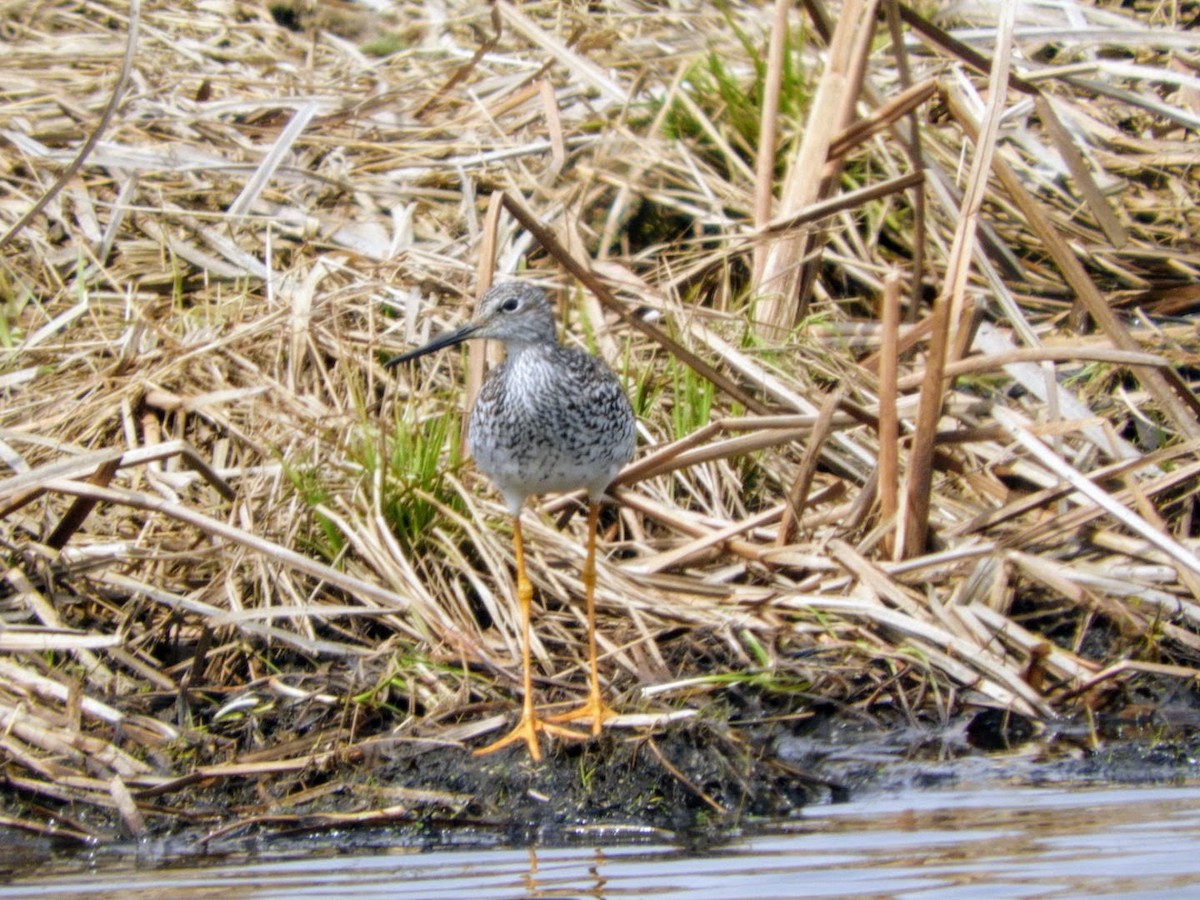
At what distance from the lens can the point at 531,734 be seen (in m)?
4.99

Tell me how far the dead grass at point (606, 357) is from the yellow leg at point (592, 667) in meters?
0.11

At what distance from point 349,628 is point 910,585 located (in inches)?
77.7

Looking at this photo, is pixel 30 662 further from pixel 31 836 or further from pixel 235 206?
pixel 235 206

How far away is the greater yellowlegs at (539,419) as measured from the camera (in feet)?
18.2

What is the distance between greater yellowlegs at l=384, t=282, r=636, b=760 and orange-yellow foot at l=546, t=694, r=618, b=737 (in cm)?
10

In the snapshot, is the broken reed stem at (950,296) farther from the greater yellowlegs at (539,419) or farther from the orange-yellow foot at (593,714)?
the orange-yellow foot at (593,714)

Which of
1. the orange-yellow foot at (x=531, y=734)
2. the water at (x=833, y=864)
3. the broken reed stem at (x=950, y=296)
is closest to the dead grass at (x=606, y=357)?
the broken reed stem at (x=950, y=296)

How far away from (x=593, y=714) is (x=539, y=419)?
3.45 ft

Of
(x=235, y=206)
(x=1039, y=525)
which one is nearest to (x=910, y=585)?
(x=1039, y=525)

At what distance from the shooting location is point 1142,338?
725 centimetres

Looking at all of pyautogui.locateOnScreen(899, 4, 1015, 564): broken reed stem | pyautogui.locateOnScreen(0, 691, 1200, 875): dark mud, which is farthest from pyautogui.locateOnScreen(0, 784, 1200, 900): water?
pyautogui.locateOnScreen(899, 4, 1015, 564): broken reed stem

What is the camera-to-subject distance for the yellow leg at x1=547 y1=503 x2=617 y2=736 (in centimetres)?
510

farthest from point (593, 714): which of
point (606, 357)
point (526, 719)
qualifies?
point (606, 357)

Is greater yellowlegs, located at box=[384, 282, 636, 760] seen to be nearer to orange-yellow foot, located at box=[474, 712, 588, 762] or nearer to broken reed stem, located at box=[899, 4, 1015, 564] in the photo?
orange-yellow foot, located at box=[474, 712, 588, 762]
